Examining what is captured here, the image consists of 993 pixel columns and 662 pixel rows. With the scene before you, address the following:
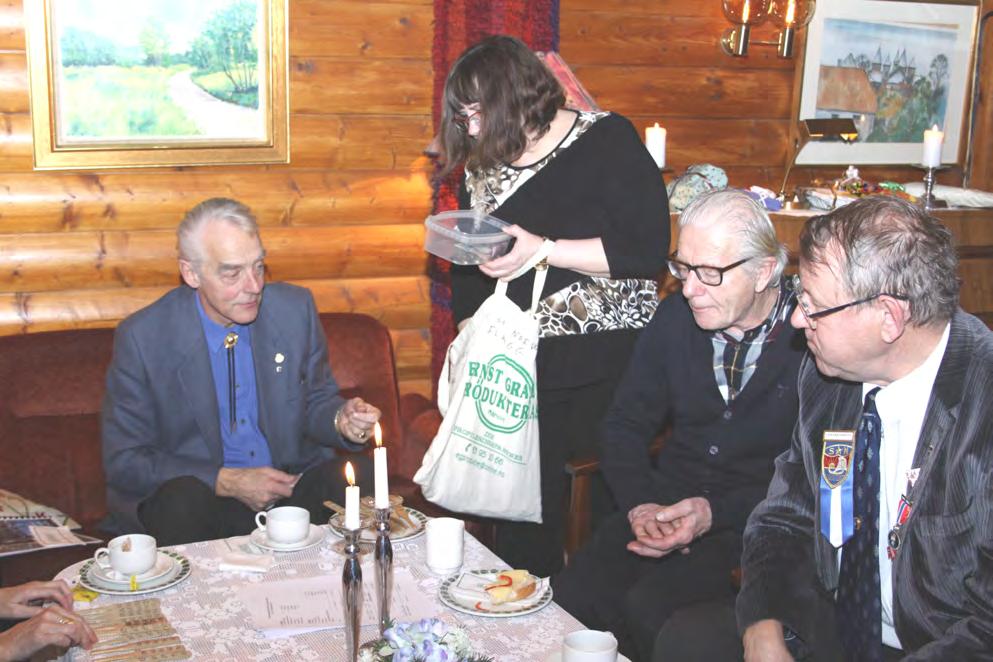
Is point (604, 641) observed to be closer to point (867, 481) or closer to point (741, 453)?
point (867, 481)

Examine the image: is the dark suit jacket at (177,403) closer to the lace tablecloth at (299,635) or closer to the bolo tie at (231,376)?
the bolo tie at (231,376)

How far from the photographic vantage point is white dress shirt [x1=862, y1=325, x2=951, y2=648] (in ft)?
6.97

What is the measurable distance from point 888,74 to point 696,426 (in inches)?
111

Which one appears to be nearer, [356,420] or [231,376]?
[356,420]

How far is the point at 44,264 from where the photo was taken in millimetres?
3840

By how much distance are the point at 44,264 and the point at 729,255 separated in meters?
2.36

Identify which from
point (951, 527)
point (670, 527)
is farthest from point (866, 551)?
point (670, 527)

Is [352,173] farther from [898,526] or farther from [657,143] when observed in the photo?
[898,526]

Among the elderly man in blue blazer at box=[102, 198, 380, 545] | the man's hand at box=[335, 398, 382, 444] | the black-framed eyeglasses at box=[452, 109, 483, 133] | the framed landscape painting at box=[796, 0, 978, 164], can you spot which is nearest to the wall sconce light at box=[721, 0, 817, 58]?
the framed landscape painting at box=[796, 0, 978, 164]

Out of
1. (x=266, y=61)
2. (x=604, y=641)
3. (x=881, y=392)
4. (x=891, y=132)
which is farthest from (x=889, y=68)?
(x=604, y=641)

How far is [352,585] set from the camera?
181 centimetres

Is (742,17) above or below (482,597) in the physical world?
above

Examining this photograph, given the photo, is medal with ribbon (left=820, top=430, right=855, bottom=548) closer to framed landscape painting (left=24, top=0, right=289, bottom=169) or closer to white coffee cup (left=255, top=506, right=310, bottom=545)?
white coffee cup (left=255, top=506, right=310, bottom=545)

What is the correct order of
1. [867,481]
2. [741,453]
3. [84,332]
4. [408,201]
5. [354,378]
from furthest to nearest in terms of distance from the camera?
[408,201] < [354,378] < [84,332] < [741,453] < [867,481]
